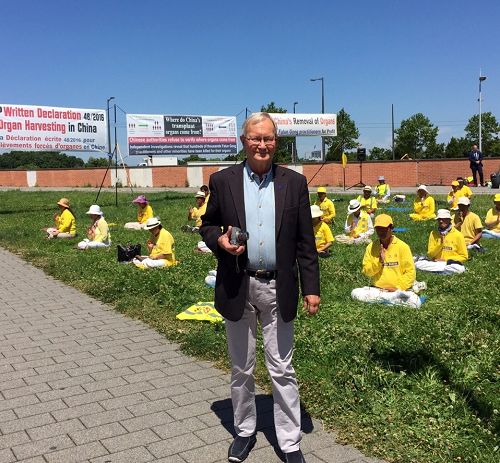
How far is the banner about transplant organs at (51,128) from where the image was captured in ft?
81.2

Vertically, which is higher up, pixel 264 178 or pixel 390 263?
pixel 264 178

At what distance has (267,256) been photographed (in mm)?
3395

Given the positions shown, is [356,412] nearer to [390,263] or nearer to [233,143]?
[390,263]

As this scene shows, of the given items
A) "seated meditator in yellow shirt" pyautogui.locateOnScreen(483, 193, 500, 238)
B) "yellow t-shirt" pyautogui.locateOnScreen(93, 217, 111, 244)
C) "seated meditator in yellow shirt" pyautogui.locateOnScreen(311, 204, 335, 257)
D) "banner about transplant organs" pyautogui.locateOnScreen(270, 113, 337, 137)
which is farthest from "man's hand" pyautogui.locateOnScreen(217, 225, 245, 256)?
"banner about transplant organs" pyautogui.locateOnScreen(270, 113, 337, 137)

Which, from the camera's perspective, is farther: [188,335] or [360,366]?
[188,335]

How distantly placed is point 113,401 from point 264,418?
1257 millimetres

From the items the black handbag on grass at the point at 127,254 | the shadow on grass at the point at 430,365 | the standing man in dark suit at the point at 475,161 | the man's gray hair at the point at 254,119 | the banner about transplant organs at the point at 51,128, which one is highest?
the banner about transplant organs at the point at 51,128

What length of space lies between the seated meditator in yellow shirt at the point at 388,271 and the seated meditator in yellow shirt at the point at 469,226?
4.30 m

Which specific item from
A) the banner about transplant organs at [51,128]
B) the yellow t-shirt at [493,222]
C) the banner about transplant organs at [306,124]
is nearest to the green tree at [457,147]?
the banner about transplant organs at [306,124]

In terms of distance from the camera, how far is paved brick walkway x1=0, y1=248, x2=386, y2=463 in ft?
12.1

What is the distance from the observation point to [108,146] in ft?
90.1

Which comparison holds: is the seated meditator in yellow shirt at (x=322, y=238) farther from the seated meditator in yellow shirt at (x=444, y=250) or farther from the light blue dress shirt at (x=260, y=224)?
the light blue dress shirt at (x=260, y=224)

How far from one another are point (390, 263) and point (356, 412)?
352cm

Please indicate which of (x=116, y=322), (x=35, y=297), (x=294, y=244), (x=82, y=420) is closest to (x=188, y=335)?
(x=116, y=322)
